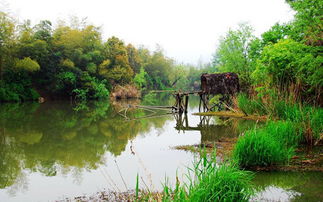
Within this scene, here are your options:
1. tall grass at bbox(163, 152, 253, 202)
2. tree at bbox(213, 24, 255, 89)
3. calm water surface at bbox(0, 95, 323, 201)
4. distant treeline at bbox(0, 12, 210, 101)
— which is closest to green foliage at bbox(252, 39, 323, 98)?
calm water surface at bbox(0, 95, 323, 201)

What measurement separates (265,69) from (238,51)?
13445mm

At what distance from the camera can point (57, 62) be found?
32500 millimetres

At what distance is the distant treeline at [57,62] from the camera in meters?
27.9

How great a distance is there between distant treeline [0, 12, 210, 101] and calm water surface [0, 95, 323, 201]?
59.3 feet

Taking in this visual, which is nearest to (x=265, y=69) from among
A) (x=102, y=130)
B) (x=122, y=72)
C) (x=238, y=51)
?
(x=102, y=130)

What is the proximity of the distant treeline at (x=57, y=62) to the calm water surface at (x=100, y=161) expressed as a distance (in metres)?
18.1

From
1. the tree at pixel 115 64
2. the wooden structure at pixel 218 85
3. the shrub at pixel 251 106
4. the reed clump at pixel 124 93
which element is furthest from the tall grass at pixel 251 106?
the tree at pixel 115 64

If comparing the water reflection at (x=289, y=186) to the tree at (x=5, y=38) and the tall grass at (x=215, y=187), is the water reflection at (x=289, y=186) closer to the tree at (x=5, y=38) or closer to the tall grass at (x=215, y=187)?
the tall grass at (x=215, y=187)

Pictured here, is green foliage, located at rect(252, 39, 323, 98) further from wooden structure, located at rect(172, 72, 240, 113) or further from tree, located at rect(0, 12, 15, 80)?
tree, located at rect(0, 12, 15, 80)

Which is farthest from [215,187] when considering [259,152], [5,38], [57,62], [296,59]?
[57,62]

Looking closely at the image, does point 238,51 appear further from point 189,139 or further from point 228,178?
point 228,178

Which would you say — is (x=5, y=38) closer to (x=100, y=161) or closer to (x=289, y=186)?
(x=100, y=161)

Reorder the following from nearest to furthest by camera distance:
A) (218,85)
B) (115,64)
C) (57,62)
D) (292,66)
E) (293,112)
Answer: (293,112) → (292,66) → (218,85) → (57,62) → (115,64)

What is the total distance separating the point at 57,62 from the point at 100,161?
28192 mm
